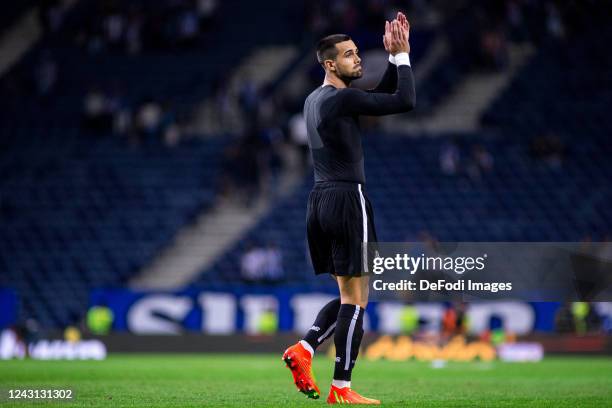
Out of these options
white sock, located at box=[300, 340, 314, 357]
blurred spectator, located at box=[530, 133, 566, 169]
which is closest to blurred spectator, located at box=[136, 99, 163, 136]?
blurred spectator, located at box=[530, 133, 566, 169]

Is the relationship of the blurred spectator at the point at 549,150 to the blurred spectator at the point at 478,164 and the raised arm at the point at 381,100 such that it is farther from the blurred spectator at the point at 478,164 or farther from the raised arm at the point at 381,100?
the raised arm at the point at 381,100

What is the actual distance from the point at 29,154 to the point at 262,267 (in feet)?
25.1

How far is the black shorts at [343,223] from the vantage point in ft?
26.8

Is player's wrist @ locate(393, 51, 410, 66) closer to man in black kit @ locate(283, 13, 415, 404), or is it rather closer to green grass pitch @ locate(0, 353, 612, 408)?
man in black kit @ locate(283, 13, 415, 404)

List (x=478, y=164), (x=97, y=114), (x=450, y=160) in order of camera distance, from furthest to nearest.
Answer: (x=97, y=114), (x=450, y=160), (x=478, y=164)

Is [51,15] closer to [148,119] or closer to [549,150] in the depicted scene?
[148,119]

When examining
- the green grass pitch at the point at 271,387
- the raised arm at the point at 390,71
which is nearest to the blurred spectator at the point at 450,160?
the green grass pitch at the point at 271,387


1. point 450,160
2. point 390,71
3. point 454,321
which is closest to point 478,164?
point 450,160

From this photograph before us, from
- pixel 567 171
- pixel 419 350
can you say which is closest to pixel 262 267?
pixel 419 350

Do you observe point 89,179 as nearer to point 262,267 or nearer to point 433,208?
point 262,267

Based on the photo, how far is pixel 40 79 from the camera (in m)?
31.2

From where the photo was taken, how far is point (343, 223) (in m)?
8.20

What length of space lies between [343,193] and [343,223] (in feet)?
0.71

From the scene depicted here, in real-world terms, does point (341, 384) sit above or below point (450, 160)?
below
